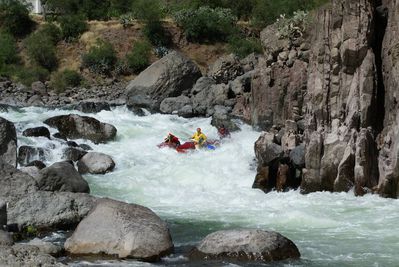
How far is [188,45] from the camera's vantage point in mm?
41750

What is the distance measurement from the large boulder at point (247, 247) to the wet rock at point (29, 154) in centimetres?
966

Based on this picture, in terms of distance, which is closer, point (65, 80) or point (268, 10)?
point (65, 80)

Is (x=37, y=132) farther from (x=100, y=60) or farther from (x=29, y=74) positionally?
(x=100, y=60)

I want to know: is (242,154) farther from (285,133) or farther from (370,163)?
(370,163)

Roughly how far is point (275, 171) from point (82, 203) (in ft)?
19.6

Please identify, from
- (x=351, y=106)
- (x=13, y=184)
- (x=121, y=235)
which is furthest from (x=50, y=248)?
(x=351, y=106)

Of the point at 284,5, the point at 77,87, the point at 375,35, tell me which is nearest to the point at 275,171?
the point at 375,35

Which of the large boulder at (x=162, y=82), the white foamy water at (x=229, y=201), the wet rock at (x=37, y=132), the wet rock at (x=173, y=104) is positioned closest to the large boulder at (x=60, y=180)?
the white foamy water at (x=229, y=201)

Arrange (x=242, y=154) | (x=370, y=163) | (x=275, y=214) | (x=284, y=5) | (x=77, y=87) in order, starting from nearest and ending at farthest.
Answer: (x=275, y=214) < (x=370, y=163) < (x=242, y=154) < (x=77, y=87) < (x=284, y=5)

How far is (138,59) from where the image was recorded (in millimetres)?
38062

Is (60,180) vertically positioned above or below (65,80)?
below

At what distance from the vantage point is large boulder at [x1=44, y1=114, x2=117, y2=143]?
66.2 ft

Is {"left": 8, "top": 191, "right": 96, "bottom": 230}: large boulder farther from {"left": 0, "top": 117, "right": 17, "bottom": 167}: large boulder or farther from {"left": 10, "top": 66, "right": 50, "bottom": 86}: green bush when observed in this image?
{"left": 10, "top": 66, "right": 50, "bottom": 86}: green bush

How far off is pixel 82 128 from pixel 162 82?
896 cm
